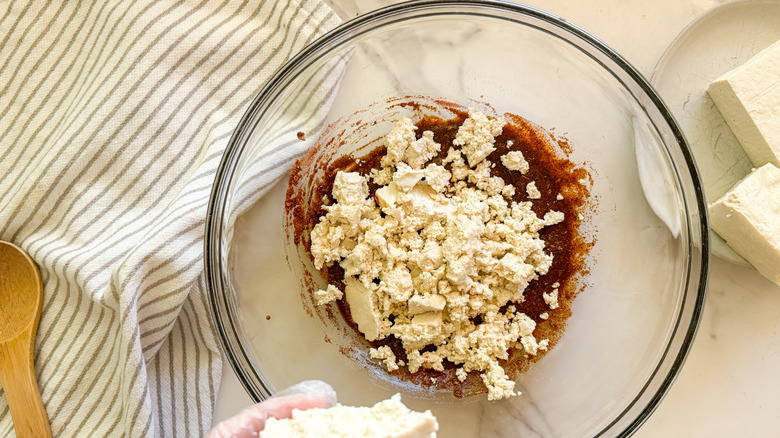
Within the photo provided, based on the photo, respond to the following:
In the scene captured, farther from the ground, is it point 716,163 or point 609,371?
point 716,163

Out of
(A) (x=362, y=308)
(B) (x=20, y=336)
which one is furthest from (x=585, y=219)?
(B) (x=20, y=336)

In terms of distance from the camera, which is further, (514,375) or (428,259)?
(514,375)

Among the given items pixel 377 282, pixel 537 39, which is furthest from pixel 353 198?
pixel 537 39

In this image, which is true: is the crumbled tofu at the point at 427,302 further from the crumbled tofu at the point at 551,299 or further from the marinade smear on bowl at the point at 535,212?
the crumbled tofu at the point at 551,299

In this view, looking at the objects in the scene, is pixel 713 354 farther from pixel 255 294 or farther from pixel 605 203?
pixel 255 294

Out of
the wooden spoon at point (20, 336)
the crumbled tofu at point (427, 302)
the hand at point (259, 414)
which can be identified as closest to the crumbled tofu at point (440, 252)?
the crumbled tofu at point (427, 302)

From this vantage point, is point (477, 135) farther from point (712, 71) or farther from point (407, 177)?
point (712, 71)
